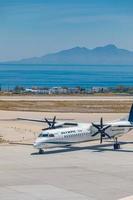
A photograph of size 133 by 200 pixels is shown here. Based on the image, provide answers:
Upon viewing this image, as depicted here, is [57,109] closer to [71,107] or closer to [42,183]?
[71,107]

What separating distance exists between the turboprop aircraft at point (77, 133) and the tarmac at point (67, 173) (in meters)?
1.06

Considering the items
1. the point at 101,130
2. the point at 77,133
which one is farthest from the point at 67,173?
the point at 101,130

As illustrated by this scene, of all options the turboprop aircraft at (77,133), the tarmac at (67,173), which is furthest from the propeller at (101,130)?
the tarmac at (67,173)

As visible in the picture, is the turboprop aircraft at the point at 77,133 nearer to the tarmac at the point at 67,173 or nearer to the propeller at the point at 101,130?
the propeller at the point at 101,130

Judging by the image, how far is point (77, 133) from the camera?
64.4 metres

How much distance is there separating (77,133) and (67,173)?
567 inches

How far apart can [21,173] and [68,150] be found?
15.2 meters

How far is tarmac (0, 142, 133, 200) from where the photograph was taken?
41.8 metres

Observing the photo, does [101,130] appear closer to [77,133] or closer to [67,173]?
[77,133]

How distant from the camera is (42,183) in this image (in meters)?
45.8

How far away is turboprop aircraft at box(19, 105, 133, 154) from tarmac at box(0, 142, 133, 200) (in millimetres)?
1064

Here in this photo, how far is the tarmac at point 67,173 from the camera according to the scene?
4180 cm

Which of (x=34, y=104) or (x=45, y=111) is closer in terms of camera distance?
(x=45, y=111)

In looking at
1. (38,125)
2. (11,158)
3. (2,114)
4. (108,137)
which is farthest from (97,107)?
Result: (11,158)
